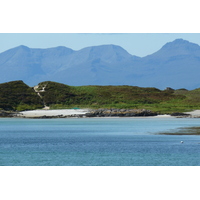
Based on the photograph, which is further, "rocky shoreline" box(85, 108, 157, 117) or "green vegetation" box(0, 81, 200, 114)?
"green vegetation" box(0, 81, 200, 114)

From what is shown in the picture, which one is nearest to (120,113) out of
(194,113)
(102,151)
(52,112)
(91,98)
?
(194,113)

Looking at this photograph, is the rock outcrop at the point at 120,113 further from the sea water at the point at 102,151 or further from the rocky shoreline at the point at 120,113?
the sea water at the point at 102,151

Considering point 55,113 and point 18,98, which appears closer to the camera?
point 55,113

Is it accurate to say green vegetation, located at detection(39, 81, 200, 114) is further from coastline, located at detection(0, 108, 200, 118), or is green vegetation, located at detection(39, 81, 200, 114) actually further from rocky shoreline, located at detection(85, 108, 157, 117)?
coastline, located at detection(0, 108, 200, 118)

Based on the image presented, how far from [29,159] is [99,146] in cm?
1095

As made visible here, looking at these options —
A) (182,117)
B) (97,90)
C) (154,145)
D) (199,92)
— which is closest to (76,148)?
(154,145)

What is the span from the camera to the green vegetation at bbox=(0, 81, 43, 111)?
13225cm

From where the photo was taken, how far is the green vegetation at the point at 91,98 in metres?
132

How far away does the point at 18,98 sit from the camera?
138500 mm

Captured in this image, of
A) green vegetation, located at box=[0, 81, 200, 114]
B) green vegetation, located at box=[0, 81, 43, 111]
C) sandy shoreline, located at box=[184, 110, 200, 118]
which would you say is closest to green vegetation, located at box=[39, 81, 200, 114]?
green vegetation, located at box=[0, 81, 200, 114]

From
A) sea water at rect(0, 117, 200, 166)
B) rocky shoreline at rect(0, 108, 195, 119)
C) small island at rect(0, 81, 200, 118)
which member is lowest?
sea water at rect(0, 117, 200, 166)

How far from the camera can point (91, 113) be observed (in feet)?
391

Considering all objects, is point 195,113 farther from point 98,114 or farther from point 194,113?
point 98,114

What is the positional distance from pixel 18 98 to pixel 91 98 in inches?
841
